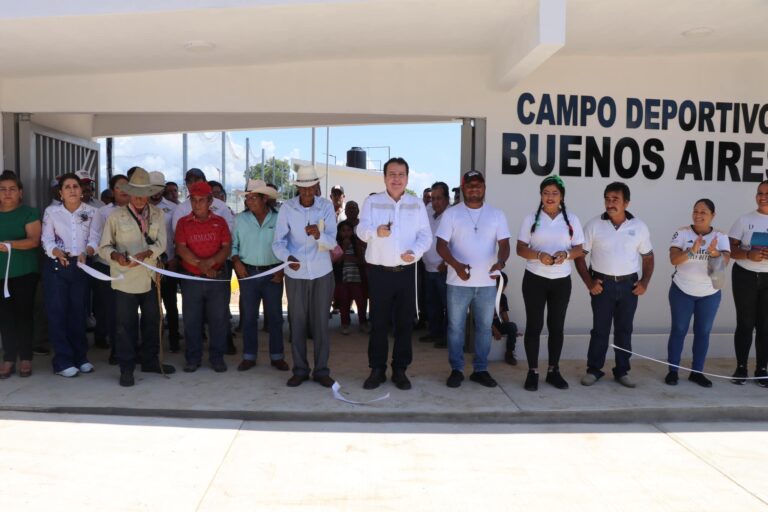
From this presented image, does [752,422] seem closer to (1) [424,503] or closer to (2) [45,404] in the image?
(1) [424,503]

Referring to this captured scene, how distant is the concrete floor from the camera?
11.2 ft

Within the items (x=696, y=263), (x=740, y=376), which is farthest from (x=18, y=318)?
(x=740, y=376)

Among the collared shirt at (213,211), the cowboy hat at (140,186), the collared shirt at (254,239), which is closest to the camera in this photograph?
the cowboy hat at (140,186)

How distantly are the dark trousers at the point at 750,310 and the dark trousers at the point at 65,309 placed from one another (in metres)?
5.73


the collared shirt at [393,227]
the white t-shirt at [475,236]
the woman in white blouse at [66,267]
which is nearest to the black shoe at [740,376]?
the white t-shirt at [475,236]

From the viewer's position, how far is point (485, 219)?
5.20 metres

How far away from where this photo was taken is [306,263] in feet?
16.9

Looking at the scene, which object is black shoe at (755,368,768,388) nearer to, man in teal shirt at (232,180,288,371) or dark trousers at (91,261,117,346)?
man in teal shirt at (232,180,288,371)

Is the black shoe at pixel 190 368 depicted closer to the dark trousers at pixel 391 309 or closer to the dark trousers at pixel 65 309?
the dark trousers at pixel 65 309

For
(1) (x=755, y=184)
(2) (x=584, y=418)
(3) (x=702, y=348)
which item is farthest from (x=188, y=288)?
→ (1) (x=755, y=184)

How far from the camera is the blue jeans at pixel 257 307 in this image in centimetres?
561

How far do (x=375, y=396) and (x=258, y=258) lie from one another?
1.60m

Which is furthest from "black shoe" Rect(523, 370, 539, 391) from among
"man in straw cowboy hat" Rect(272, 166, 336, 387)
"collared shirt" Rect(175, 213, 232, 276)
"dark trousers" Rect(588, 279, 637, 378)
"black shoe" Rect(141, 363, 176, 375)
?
"black shoe" Rect(141, 363, 176, 375)

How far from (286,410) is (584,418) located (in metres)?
2.25
